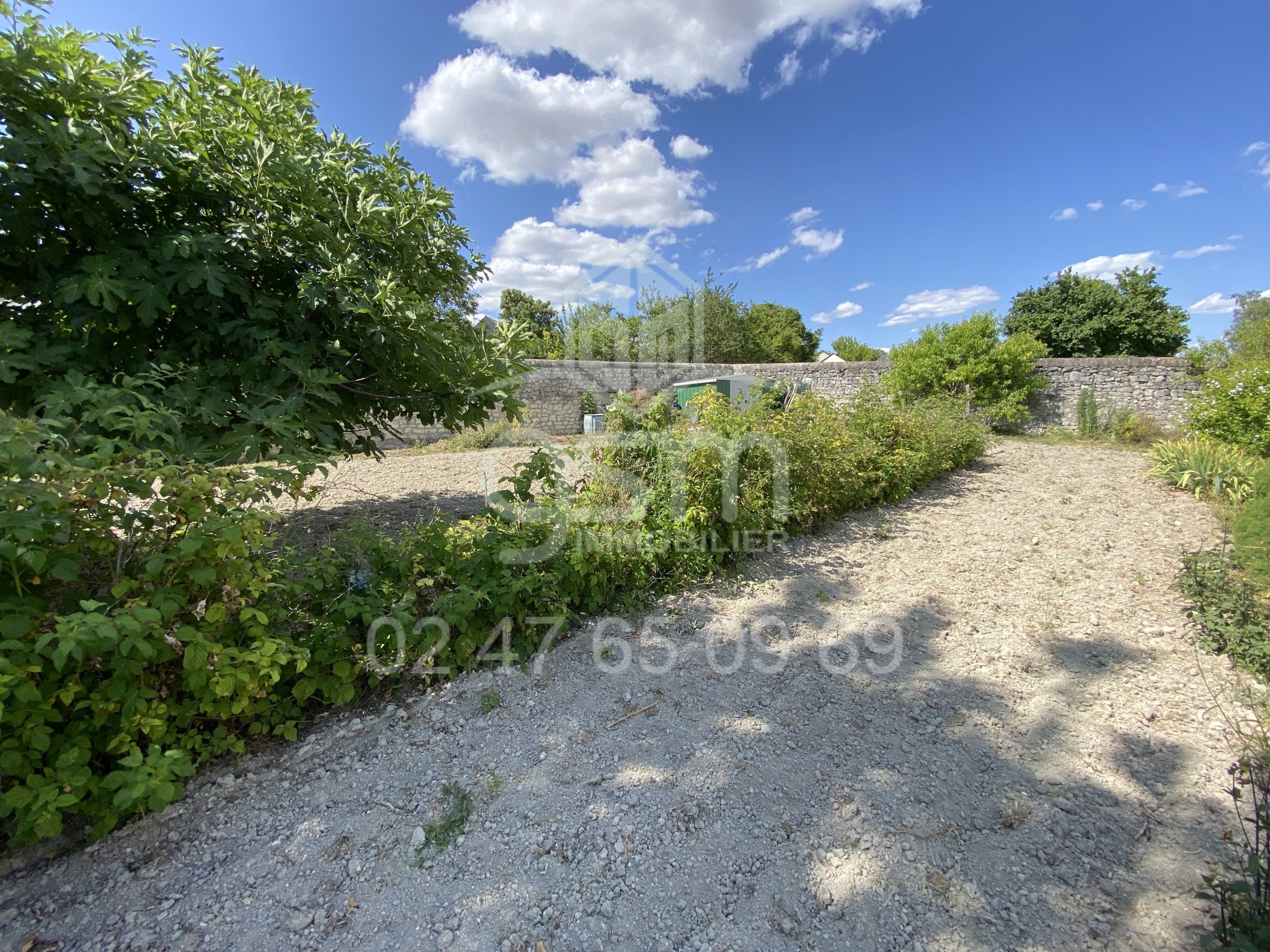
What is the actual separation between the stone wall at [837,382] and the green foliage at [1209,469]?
363 cm

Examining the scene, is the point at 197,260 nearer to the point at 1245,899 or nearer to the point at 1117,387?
the point at 1245,899

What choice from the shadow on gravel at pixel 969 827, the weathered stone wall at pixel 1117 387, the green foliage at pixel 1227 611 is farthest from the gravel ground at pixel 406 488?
the weathered stone wall at pixel 1117 387

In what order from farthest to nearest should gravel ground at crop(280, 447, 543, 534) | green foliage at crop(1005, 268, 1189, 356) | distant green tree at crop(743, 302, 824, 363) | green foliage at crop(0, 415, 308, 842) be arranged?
distant green tree at crop(743, 302, 824, 363) → green foliage at crop(1005, 268, 1189, 356) → gravel ground at crop(280, 447, 543, 534) → green foliage at crop(0, 415, 308, 842)

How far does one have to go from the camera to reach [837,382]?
1348 centimetres

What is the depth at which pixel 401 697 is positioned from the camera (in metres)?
2.31

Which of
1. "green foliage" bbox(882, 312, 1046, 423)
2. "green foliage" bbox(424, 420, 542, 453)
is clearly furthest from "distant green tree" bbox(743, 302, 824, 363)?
"green foliage" bbox(424, 420, 542, 453)

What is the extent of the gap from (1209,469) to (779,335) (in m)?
→ 26.8

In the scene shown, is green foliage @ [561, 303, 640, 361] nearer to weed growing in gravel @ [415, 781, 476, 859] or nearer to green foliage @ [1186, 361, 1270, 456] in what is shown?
green foliage @ [1186, 361, 1270, 456]

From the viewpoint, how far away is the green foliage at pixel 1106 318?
16141 mm

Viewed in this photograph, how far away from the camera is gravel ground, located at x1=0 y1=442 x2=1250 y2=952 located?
1.42 meters

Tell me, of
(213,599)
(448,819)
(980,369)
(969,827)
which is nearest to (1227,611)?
(969,827)

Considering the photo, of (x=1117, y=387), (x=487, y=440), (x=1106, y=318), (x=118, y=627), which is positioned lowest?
(x=118, y=627)

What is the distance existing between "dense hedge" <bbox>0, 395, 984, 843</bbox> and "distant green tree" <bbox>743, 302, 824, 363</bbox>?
23293mm

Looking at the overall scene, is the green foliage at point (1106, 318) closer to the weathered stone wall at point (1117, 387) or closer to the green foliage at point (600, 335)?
the weathered stone wall at point (1117, 387)
